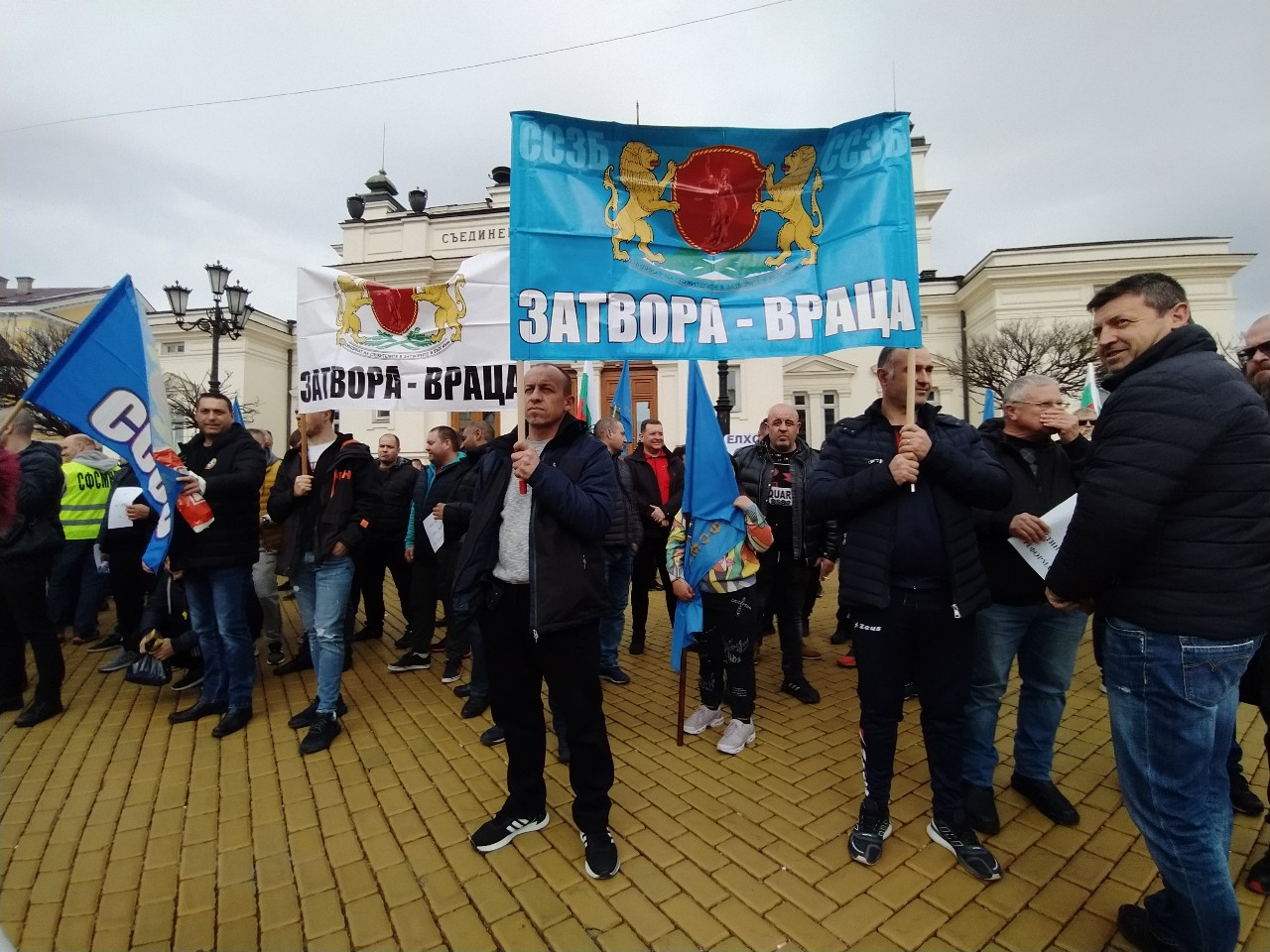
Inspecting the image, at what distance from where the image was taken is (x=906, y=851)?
111 inches

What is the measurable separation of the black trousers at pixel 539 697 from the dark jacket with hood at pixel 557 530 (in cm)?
13

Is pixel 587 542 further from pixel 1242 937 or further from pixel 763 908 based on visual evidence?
pixel 1242 937

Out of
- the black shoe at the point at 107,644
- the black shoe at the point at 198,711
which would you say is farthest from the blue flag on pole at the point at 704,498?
the black shoe at the point at 107,644

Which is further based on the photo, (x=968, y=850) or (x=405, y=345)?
(x=405, y=345)

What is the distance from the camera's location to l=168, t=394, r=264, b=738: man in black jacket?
13.5 feet

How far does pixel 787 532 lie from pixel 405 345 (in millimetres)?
3379

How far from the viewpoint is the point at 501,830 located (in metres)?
2.95

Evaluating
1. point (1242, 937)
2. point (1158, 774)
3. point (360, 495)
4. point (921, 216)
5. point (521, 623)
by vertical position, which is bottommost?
point (1242, 937)

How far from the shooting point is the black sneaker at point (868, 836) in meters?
2.73

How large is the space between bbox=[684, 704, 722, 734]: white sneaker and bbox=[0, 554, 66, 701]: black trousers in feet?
16.3

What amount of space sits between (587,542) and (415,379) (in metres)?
2.49

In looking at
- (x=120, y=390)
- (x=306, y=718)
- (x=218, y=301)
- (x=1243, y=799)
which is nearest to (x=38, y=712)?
(x=306, y=718)

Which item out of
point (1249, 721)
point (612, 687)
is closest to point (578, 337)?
point (612, 687)

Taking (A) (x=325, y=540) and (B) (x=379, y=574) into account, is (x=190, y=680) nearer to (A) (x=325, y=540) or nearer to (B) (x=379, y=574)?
(B) (x=379, y=574)
